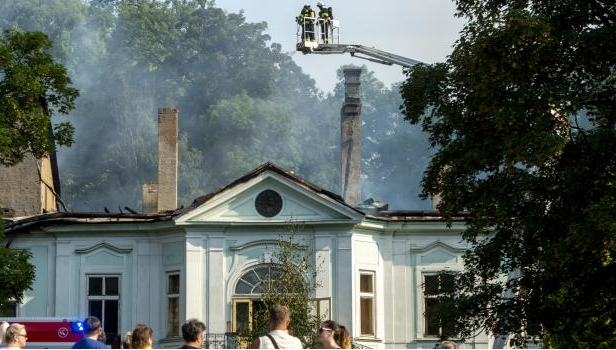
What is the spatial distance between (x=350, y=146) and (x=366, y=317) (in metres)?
11.0

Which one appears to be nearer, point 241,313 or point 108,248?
point 241,313

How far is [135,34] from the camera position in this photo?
121688 mm

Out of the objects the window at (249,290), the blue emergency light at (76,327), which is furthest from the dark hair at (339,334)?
the window at (249,290)

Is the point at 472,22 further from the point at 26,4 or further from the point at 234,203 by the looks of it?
the point at 26,4

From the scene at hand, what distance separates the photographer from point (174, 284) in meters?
46.4

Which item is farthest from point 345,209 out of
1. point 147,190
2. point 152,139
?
point 152,139

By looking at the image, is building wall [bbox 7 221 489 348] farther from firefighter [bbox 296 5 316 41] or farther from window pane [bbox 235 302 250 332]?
firefighter [bbox 296 5 316 41]

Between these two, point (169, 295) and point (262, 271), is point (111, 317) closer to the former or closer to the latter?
point (169, 295)

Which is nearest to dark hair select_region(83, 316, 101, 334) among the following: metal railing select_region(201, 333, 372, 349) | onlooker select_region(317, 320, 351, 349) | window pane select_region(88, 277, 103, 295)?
onlooker select_region(317, 320, 351, 349)

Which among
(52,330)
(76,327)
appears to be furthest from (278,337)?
(52,330)

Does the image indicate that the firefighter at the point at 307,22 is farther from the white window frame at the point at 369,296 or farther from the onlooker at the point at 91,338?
the onlooker at the point at 91,338

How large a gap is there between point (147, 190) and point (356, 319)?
35.6 feet

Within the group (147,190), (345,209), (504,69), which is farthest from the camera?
(147,190)

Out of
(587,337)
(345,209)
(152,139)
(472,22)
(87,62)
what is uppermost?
(87,62)
